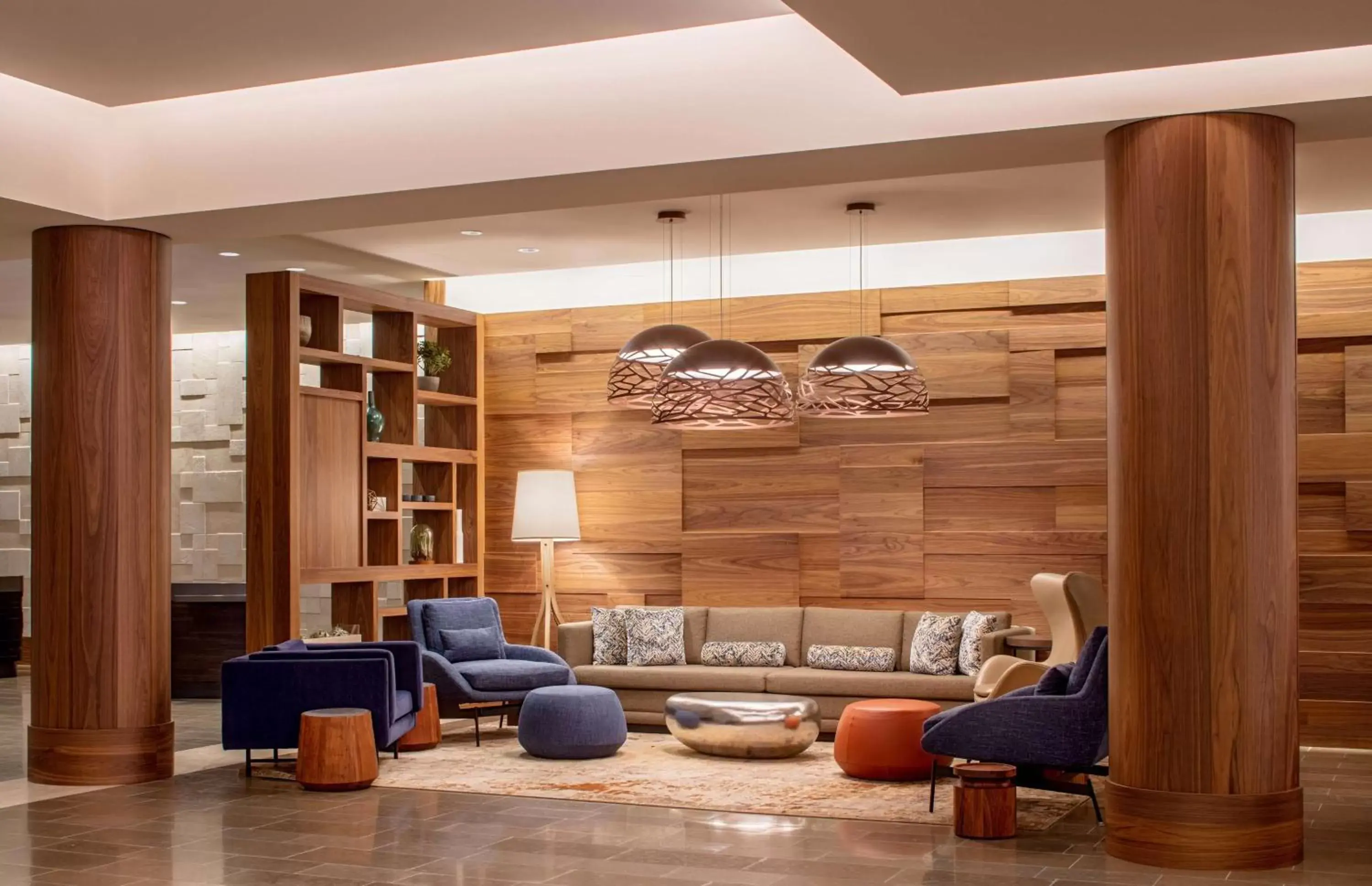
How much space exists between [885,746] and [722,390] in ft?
7.36

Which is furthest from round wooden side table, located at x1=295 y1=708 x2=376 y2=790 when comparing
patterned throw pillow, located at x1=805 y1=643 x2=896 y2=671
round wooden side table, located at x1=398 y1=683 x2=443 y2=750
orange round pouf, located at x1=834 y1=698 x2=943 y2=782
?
patterned throw pillow, located at x1=805 y1=643 x2=896 y2=671

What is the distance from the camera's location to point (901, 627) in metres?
9.95

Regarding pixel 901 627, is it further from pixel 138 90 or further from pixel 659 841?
pixel 138 90

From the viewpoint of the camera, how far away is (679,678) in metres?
9.95

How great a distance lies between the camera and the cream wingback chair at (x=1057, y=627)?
26.2 feet

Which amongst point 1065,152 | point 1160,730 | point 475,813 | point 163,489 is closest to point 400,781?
point 475,813

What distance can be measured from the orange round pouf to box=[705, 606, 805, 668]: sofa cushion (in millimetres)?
2320

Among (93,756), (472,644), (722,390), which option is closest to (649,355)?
(722,390)

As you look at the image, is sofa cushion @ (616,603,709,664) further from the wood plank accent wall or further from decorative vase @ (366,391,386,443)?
decorative vase @ (366,391,386,443)

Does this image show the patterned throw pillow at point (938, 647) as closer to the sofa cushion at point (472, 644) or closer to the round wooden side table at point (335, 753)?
the sofa cushion at point (472, 644)

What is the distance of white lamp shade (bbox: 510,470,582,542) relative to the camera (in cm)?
1088

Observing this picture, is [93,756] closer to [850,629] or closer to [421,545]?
[421,545]

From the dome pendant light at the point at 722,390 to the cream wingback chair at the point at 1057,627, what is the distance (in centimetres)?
185

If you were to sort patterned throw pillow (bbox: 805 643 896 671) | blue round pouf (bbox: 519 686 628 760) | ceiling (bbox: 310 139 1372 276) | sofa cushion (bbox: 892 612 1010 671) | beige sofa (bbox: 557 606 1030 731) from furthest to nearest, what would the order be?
1. sofa cushion (bbox: 892 612 1010 671)
2. patterned throw pillow (bbox: 805 643 896 671)
3. beige sofa (bbox: 557 606 1030 731)
4. blue round pouf (bbox: 519 686 628 760)
5. ceiling (bbox: 310 139 1372 276)
